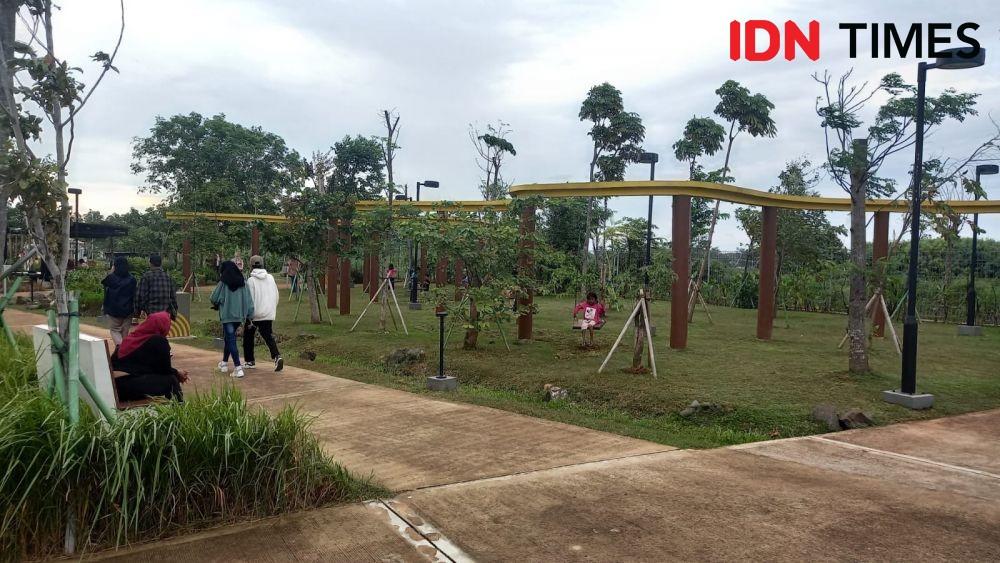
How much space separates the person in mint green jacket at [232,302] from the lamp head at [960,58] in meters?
8.54

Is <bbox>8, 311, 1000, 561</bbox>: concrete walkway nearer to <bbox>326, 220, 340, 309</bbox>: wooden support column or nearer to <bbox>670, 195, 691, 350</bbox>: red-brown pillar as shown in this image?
<bbox>670, 195, 691, 350</bbox>: red-brown pillar

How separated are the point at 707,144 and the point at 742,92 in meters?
1.68

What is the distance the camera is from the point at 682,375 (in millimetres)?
9039

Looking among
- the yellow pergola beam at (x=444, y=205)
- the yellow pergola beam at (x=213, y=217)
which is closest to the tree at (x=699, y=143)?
the yellow pergola beam at (x=444, y=205)

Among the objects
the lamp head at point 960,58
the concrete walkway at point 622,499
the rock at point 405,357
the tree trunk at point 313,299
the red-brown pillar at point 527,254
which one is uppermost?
the lamp head at point 960,58

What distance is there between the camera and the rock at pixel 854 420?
686cm

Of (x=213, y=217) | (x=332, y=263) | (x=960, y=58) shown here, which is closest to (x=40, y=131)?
(x=960, y=58)

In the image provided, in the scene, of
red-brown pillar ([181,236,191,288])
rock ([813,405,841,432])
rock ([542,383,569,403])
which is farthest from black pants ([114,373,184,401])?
red-brown pillar ([181,236,191,288])

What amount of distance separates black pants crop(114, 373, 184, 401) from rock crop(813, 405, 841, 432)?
6015 mm

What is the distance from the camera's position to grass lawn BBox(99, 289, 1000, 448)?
7.12 meters

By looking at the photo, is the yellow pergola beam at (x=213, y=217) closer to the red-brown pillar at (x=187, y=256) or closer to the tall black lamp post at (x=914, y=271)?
the red-brown pillar at (x=187, y=256)

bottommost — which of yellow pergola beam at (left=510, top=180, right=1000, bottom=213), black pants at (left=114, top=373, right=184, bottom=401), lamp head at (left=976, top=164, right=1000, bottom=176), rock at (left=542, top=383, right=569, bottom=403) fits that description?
rock at (left=542, top=383, right=569, bottom=403)

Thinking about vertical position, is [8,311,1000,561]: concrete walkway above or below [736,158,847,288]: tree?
Result: below

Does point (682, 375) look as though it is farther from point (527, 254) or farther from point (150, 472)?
point (150, 472)
